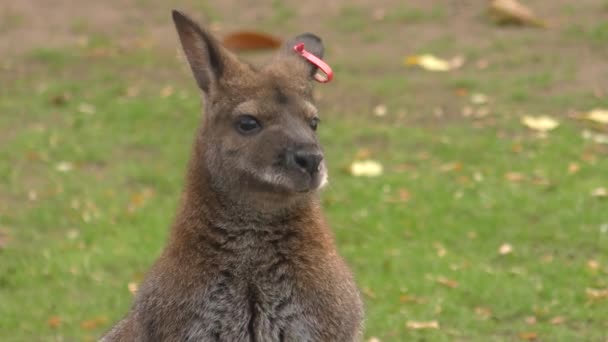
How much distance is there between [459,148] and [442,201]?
110 centimetres

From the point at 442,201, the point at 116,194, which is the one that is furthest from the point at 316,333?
the point at 116,194

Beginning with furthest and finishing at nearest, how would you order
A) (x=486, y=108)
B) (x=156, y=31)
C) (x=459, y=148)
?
(x=156, y=31) < (x=486, y=108) < (x=459, y=148)

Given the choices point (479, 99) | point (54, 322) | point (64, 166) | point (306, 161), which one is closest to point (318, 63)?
point (306, 161)

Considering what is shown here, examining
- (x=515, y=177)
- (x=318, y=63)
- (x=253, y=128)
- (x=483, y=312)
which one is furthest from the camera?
(x=515, y=177)

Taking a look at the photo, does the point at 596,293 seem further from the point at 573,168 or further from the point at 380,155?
the point at 380,155

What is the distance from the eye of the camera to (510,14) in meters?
11.9

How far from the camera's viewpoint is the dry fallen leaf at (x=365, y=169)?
8594mm

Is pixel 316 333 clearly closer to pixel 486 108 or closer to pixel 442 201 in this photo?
pixel 442 201

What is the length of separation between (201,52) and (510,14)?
814 cm

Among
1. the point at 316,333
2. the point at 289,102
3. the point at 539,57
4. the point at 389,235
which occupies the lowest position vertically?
the point at 539,57

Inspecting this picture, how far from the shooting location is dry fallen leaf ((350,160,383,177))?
28.2 ft

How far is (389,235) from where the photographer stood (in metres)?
7.59

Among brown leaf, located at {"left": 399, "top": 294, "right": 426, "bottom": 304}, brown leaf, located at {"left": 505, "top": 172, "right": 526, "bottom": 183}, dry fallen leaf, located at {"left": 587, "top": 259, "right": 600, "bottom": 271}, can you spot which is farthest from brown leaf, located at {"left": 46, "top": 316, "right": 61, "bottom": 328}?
brown leaf, located at {"left": 505, "top": 172, "right": 526, "bottom": 183}

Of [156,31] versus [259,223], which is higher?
[259,223]
